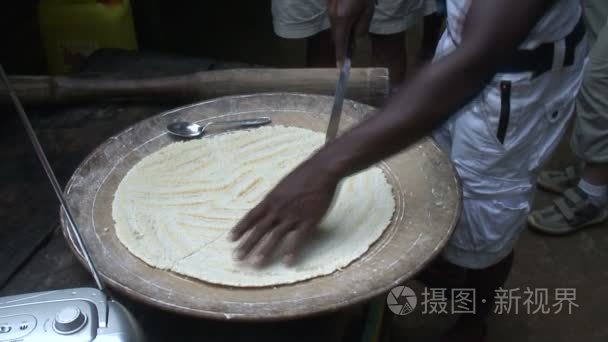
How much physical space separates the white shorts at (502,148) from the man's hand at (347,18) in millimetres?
252

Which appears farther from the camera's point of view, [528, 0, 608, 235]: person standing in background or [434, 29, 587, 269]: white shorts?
[528, 0, 608, 235]: person standing in background

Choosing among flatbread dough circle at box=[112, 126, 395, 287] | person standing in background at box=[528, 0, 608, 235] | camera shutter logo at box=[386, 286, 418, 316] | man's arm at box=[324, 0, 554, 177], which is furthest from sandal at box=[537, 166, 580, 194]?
man's arm at box=[324, 0, 554, 177]

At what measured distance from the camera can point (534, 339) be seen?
2201 millimetres

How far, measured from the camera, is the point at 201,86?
1.95 meters

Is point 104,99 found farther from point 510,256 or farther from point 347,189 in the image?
point 510,256

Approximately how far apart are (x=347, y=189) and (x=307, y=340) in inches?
15.6

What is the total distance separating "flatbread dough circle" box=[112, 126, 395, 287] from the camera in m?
1.19

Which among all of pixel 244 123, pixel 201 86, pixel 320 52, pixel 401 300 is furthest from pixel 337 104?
pixel 320 52

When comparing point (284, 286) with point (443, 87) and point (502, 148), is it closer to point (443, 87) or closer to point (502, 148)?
point (443, 87)

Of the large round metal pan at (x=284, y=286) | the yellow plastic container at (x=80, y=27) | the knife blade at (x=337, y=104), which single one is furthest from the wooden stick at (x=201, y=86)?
the yellow plastic container at (x=80, y=27)

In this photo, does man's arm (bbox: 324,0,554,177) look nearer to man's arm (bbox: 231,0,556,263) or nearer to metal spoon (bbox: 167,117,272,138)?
man's arm (bbox: 231,0,556,263)

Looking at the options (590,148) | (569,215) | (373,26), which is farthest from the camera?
(373,26)

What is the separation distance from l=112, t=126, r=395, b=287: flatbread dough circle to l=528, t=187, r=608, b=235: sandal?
58.7 inches

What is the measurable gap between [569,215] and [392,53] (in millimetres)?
1219
